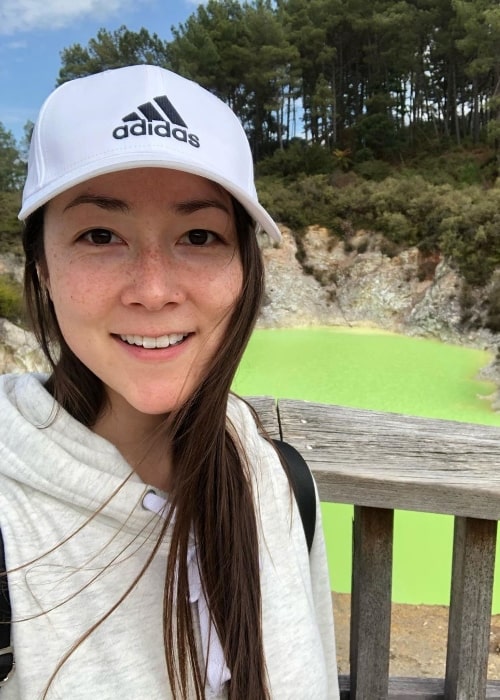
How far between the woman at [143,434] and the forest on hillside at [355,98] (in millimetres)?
15597

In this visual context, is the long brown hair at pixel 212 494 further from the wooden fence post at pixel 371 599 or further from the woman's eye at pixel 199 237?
the wooden fence post at pixel 371 599

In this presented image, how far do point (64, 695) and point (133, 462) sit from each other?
0.96ft

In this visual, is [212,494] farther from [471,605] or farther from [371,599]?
[471,605]

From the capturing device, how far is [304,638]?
80cm

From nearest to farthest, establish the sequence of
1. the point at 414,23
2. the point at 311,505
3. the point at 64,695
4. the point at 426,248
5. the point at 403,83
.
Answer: the point at 64,695
the point at 311,505
the point at 426,248
the point at 414,23
the point at 403,83

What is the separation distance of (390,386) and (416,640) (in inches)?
255

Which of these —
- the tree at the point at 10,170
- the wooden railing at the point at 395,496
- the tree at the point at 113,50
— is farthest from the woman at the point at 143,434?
the tree at the point at 113,50

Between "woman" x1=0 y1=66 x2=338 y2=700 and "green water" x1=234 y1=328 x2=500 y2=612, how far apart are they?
2.36 m

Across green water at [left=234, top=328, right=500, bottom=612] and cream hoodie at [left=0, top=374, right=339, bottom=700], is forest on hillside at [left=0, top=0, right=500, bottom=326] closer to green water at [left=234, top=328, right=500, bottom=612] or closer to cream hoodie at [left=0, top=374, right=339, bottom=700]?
green water at [left=234, top=328, right=500, bottom=612]

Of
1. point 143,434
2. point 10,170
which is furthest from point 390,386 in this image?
point 10,170

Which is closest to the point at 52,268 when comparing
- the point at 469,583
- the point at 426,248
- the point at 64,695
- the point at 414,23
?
the point at 64,695

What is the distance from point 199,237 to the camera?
2.35 ft

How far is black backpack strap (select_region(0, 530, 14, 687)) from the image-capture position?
0.61 meters

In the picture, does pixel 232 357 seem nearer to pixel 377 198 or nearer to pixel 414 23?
pixel 377 198
